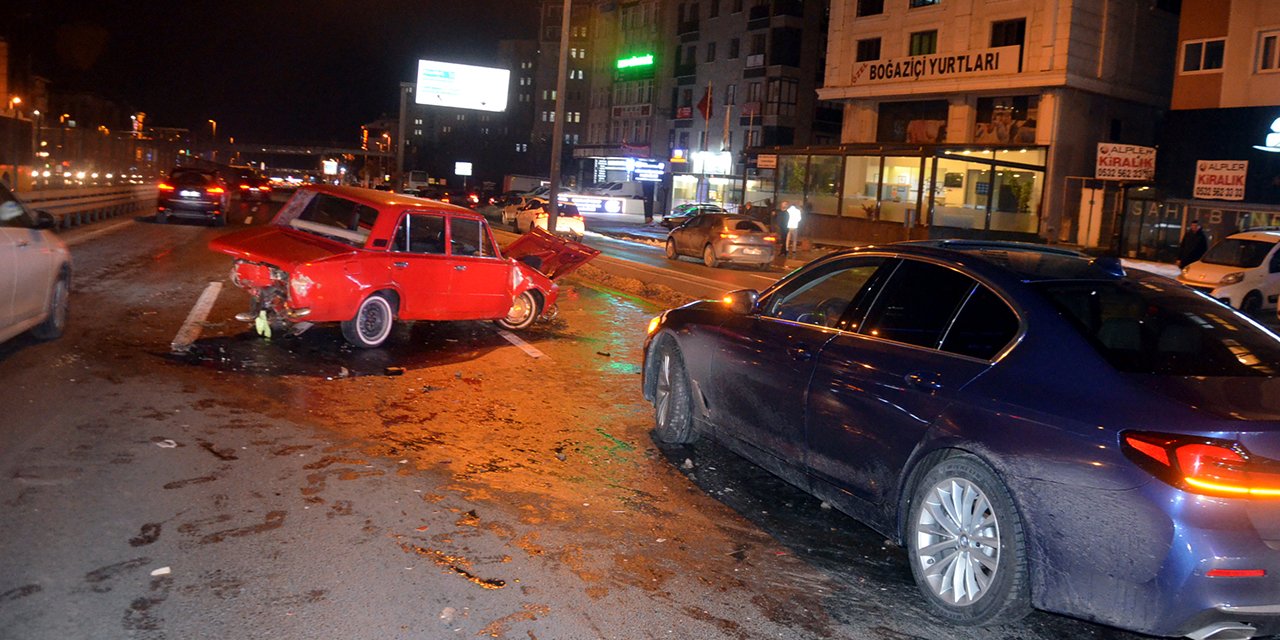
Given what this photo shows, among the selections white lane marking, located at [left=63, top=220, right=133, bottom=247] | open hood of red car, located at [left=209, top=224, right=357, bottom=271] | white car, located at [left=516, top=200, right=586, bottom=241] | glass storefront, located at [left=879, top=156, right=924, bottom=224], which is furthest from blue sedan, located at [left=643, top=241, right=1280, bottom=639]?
glass storefront, located at [left=879, top=156, right=924, bottom=224]

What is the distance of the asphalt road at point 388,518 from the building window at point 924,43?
1464 inches

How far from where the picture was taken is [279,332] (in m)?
11.9

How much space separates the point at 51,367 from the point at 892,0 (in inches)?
1638

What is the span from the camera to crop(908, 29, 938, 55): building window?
142ft

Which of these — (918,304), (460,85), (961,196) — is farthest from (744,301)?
(460,85)

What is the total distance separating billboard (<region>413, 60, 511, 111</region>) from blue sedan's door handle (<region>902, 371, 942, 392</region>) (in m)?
56.7

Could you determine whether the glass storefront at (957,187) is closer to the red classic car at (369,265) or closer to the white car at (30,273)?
the red classic car at (369,265)

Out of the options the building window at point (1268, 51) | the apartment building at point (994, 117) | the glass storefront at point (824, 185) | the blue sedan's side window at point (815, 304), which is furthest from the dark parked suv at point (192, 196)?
the building window at point (1268, 51)

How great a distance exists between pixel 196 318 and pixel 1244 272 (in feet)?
Result: 62.1

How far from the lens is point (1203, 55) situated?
114ft

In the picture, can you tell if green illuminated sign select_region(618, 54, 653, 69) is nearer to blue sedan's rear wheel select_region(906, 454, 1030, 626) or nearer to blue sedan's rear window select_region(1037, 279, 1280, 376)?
blue sedan's rear window select_region(1037, 279, 1280, 376)

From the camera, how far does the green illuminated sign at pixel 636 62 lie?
78000 mm

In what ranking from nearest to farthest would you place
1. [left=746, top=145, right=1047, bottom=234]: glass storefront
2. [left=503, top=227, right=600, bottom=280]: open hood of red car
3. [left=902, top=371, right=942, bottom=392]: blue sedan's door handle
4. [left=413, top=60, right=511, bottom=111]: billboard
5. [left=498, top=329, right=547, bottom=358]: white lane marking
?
1. [left=902, top=371, right=942, bottom=392]: blue sedan's door handle
2. [left=498, top=329, right=547, bottom=358]: white lane marking
3. [left=503, top=227, right=600, bottom=280]: open hood of red car
4. [left=746, top=145, right=1047, bottom=234]: glass storefront
5. [left=413, top=60, right=511, bottom=111]: billboard

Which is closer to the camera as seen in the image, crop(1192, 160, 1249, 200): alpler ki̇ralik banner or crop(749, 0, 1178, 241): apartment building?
crop(1192, 160, 1249, 200): alpler ki̇ralik banner
